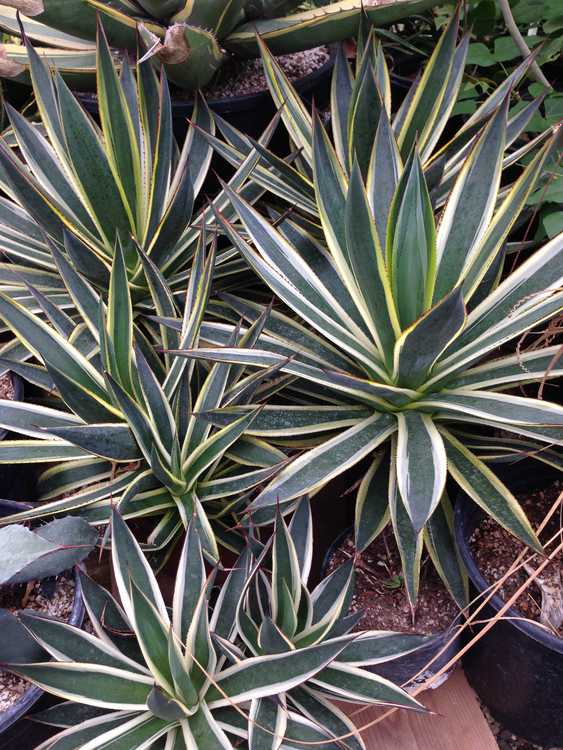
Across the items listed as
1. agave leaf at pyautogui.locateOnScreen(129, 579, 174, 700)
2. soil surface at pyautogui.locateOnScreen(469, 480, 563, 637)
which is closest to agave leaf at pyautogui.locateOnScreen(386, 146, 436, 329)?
soil surface at pyautogui.locateOnScreen(469, 480, 563, 637)

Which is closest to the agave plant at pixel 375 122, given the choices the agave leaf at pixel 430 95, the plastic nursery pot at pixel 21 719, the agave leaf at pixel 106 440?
the agave leaf at pixel 430 95

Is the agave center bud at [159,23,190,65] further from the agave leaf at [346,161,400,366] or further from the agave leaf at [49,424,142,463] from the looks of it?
the agave leaf at [49,424,142,463]

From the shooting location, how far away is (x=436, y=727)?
98cm

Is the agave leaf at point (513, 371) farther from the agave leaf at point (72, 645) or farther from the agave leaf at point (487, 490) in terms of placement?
the agave leaf at point (72, 645)

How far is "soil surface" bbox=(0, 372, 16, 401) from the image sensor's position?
1.15 meters

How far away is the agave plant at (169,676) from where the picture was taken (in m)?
0.73

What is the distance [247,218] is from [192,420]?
291 millimetres

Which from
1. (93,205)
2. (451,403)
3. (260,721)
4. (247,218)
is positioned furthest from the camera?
(93,205)

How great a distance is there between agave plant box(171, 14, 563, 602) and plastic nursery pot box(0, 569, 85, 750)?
0.89 ft

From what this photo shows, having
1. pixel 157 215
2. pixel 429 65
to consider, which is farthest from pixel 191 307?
pixel 429 65

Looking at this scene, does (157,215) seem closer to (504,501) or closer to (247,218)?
(247,218)

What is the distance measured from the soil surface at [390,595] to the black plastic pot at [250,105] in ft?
2.77

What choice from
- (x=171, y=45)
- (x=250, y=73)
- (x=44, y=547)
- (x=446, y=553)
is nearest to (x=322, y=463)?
(x=446, y=553)

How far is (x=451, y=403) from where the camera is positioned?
33.7 inches
